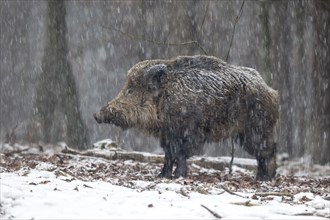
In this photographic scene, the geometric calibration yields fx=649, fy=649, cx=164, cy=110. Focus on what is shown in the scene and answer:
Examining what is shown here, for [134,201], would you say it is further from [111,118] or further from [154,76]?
[154,76]

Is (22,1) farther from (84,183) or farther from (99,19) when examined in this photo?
(84,183)

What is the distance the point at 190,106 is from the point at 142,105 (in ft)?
2.57

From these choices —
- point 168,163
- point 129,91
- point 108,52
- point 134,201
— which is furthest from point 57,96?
point 134,201

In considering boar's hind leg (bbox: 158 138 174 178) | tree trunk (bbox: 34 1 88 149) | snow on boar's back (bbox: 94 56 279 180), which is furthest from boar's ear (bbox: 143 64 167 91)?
tree trunk (bbox: 34 1 88 149)

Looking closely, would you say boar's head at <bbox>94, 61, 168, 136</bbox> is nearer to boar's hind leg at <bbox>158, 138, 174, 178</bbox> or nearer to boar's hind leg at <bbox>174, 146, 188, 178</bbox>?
boar's hind leg at <bbox>158, 138, 174, 178</bbox>

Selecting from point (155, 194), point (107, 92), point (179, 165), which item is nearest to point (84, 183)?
point (155, 194)

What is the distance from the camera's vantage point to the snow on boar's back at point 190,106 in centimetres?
1007

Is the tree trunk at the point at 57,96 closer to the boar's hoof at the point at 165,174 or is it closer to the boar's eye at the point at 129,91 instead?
the boar's eye at the point at 129,91

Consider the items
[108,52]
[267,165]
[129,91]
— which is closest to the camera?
[129,91]

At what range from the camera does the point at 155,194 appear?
6.89m

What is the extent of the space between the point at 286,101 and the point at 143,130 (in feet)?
23.2

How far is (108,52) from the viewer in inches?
671

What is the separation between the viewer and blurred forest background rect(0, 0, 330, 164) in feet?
54.1

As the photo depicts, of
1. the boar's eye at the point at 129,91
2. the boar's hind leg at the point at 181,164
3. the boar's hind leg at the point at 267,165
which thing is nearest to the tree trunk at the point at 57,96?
the boar's eye at the point at 129,91
